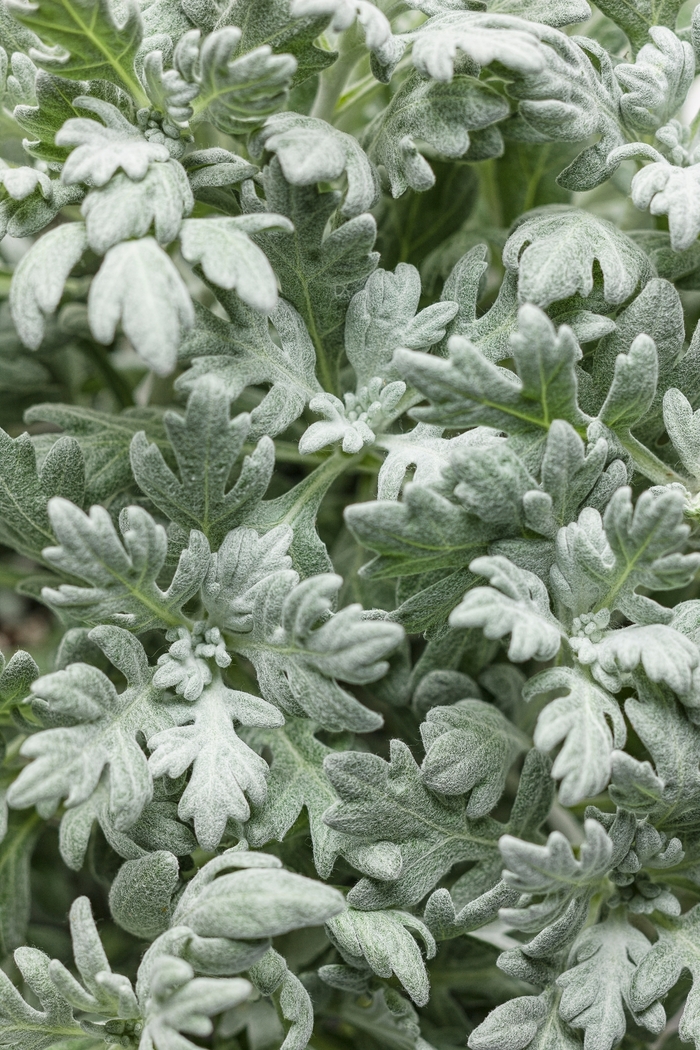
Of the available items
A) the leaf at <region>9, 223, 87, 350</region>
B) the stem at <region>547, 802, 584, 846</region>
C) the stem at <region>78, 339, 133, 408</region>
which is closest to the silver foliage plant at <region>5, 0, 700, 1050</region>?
the leaf at <region>9, 223, 87, 350</region>

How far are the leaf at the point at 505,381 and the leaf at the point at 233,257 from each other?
0.12 m

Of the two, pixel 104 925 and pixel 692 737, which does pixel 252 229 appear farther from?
pixel 104 925

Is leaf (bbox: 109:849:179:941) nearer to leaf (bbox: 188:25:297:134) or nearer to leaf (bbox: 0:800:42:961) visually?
leaf (bbox: 0:800:42:961)

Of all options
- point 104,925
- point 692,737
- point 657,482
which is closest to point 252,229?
point 657,482

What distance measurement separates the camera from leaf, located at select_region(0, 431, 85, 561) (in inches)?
37.3

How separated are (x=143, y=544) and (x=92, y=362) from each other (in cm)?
64

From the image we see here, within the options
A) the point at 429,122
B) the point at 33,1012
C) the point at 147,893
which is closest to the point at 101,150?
the point at 429,122

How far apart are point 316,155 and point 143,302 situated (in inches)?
8.4

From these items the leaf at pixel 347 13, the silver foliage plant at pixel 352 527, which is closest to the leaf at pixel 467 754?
the silver foliage plant at pixel 352 527

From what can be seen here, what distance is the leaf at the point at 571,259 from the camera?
862mm

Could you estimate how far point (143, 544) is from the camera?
809 mm

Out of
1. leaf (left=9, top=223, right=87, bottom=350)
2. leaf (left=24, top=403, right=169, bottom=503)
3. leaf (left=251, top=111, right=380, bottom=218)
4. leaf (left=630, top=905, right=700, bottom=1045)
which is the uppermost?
leaf (left=251, top=111, right=380, bottom=218)

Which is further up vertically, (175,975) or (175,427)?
(175,427)

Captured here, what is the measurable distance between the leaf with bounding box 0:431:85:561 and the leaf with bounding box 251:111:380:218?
1.11 ft
